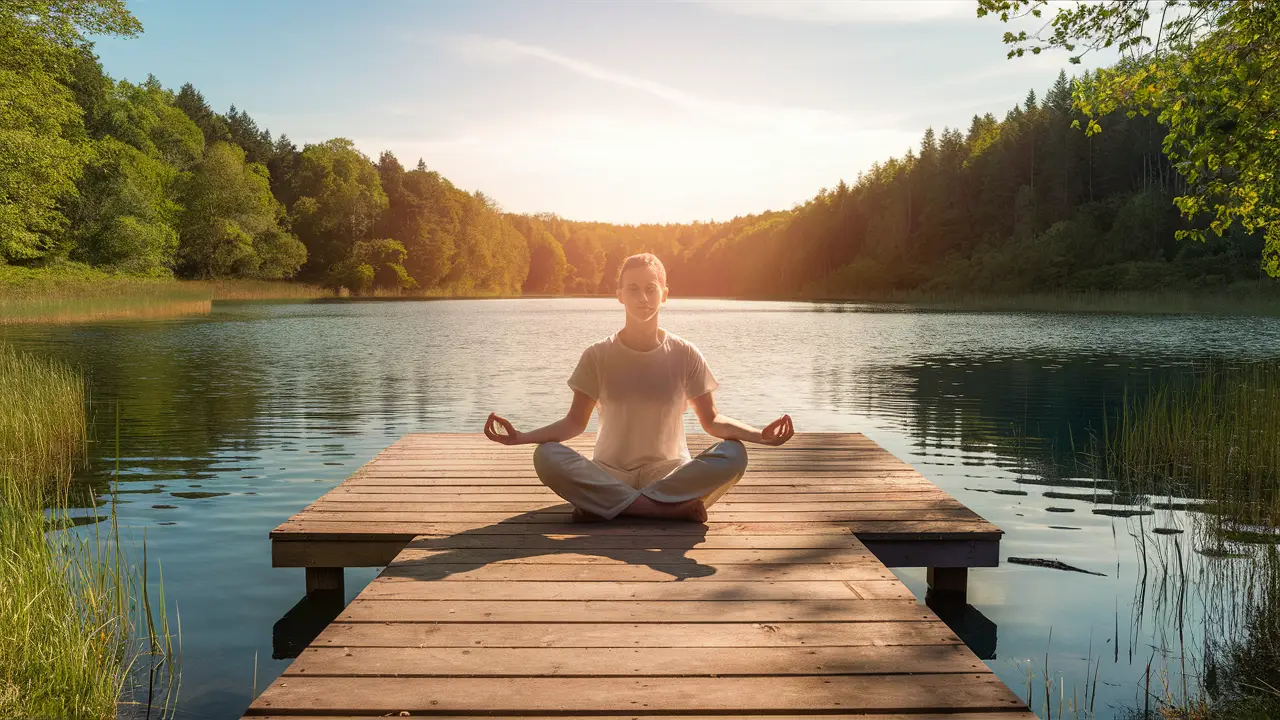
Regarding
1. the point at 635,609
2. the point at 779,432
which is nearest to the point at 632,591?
the point at 635,609

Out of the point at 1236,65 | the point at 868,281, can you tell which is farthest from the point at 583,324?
the point at 868,281

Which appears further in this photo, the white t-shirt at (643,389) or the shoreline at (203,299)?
the shoreline at (203,299)

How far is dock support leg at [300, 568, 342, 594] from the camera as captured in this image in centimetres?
514

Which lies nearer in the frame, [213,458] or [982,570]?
[982,570]

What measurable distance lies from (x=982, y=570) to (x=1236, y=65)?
4.76 meters

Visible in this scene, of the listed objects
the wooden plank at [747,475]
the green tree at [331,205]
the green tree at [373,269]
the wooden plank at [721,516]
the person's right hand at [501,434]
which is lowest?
the wooden plank at [747,475]

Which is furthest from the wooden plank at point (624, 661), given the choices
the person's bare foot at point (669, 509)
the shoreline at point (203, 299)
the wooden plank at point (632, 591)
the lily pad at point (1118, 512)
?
the shoreline at point (203, 299)

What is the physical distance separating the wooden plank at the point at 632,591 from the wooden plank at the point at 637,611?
0.17 feet

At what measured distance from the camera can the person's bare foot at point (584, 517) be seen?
16.0 ft

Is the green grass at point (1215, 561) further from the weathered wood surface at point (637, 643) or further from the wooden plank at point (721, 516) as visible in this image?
the weathered wood surface at point (637, 643)

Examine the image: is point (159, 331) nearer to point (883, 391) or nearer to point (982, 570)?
point (883, 391)

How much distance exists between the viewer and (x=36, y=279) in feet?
117

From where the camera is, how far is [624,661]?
9.62 feet

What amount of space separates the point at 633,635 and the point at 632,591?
19.0 inches
